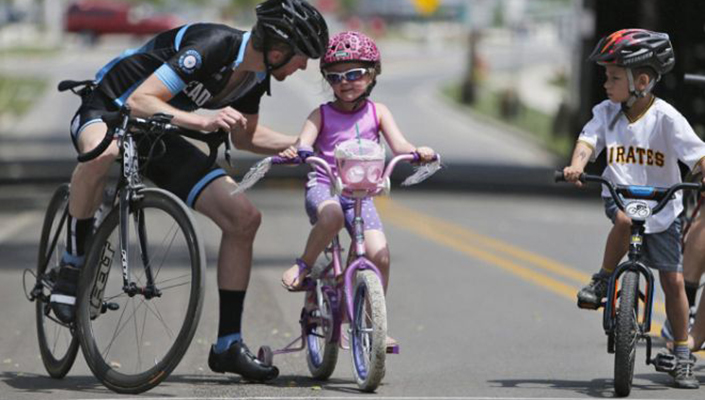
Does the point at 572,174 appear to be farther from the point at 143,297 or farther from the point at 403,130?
the point at 403,130

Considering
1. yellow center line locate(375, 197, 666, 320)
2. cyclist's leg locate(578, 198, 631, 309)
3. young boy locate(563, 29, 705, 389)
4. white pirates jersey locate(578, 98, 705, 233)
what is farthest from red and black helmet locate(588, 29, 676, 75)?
yellow center line locate(375, 197, 666, 320)

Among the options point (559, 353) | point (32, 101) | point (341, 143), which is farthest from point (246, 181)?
point (32, 101)

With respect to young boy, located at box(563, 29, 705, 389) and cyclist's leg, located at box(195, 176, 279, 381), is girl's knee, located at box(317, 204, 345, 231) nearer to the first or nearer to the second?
cyclist's leg, located at box(195, 176, 279, 381)

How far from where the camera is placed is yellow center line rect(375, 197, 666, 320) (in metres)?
12.6

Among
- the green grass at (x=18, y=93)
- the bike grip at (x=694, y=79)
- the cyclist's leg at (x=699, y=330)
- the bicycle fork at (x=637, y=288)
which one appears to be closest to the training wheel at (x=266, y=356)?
the bicycle fork at (x=637, y=288)

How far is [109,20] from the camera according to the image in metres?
85.6

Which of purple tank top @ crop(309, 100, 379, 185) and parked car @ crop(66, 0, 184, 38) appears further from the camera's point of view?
parked car @ crop(66, 0, 184, 38)

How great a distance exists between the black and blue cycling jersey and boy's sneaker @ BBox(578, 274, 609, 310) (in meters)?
1.75

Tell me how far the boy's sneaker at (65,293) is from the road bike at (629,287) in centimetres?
230

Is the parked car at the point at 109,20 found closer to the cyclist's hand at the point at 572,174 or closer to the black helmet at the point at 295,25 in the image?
the black helmet at the point at 295,25

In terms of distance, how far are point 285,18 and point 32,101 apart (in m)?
44.0

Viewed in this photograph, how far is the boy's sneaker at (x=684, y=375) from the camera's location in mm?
7766

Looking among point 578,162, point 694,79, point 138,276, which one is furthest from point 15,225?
point 578,162

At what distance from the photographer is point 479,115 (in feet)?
152
